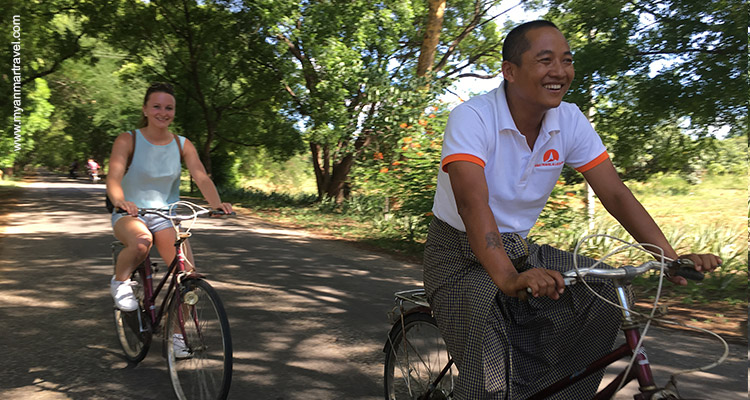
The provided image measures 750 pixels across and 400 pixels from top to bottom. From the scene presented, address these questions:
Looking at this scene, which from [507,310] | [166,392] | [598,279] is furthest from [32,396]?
[598,279]

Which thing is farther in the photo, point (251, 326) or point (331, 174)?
point (331, 174)

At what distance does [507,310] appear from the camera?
2387mm

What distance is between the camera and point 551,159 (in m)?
2.53

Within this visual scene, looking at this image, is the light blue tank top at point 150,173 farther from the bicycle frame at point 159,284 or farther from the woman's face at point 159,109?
the bicycle frame at point 159,284

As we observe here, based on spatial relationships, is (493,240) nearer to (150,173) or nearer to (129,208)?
(129,208)

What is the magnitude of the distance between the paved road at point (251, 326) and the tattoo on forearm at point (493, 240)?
221 centimetres

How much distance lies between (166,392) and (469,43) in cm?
2129

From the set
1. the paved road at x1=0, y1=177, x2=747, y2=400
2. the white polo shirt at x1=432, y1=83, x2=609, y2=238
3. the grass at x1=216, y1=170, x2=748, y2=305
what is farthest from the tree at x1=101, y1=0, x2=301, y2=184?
the white polo shirt at x1=432, y1=83, x2=609, y2=238

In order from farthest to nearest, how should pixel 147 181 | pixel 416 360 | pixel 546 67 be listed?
pixel 147 181 → pixel 416 360 → pixel 546 67

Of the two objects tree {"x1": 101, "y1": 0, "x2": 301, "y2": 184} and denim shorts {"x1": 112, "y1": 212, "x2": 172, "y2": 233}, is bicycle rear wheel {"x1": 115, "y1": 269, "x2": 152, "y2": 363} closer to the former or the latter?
denim shorts {"x1": 112, "y1": 212, "x2": 172, "y2": 233}

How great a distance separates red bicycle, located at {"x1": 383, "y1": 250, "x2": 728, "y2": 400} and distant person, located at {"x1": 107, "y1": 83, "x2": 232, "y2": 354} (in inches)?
64.0

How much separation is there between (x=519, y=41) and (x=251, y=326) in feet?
13.5

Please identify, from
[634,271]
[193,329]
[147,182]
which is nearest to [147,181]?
[147,182]

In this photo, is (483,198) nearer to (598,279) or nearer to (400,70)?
(598,279)
